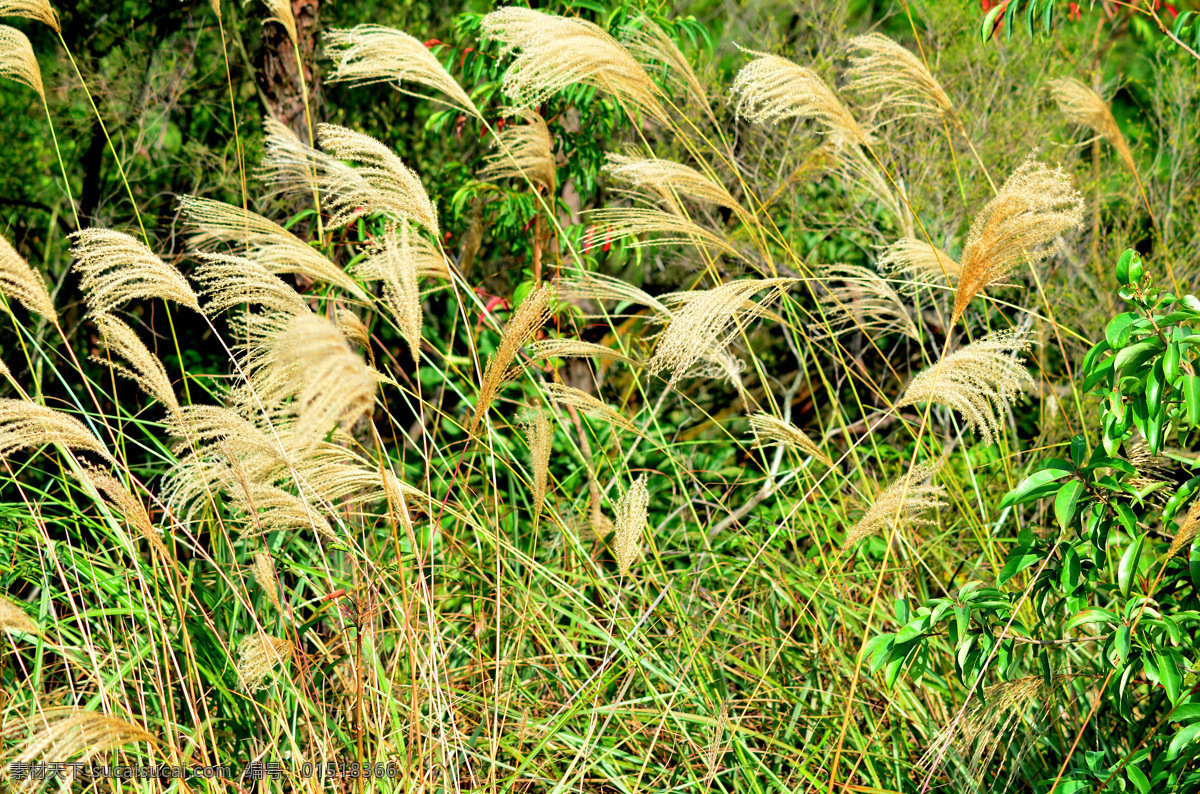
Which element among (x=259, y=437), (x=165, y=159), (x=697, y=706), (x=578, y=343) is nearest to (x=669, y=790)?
(x=697, y=706)

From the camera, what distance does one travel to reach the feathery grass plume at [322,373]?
4.36ft

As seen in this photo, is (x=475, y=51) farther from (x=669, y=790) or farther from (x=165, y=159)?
(x=669, y=790)

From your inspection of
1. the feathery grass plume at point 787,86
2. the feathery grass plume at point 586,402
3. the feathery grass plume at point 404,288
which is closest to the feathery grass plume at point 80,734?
the feathery grass plume at point 404,288

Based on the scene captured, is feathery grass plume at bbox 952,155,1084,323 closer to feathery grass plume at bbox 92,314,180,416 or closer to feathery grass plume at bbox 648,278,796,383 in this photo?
feathery grass plume at bbox 648,278,796,383

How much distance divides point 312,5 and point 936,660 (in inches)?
117

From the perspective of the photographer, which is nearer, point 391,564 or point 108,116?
point 391,564

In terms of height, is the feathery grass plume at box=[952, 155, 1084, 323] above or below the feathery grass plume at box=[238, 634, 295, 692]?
above

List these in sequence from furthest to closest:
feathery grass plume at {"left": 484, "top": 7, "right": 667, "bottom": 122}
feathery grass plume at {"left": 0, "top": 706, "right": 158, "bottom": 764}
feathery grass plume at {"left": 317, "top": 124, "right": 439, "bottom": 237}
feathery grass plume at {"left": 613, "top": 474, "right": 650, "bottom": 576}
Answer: feathery grass plume at {"left": 484, "top": 7, "right": 667, "bottom": 122}
feathery grass plume at {"left": 317, "top": 124, "right": 439, "bottom": 237}
feathery grass plume at {"left": 613, "top": 474, "right": 650, "bottom": 576}
feathery grass plume at {"left": 0, "top": 706, "right": 158, "bottom": 764}

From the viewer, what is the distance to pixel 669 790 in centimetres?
202

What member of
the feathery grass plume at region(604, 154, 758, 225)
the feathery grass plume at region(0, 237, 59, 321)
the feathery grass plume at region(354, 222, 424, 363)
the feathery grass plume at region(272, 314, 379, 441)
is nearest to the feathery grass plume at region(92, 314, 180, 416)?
the feathery grass plume at region(0, 237, 59, 321)

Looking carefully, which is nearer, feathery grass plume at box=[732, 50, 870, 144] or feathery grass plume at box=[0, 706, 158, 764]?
feathery grass plume at box=[0, 706, 158, 764]

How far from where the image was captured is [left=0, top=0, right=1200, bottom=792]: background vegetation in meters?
1.79

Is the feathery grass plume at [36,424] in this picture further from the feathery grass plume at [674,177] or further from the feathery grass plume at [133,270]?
the feathery grass plume at [674,177]

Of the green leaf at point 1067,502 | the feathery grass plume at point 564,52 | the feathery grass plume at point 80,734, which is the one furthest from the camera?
the feathery grass plume at point 564,52
